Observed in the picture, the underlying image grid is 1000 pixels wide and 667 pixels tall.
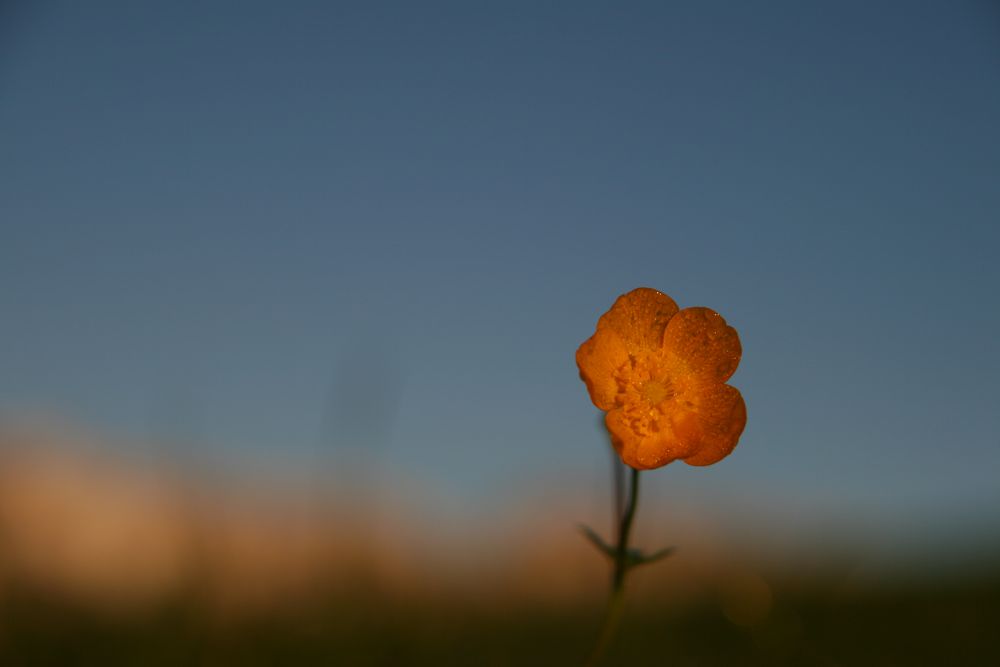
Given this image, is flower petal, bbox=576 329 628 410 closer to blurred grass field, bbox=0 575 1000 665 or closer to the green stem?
the green stem

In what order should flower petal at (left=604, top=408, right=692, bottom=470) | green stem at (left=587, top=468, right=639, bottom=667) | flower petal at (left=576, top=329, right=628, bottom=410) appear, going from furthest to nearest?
flower petal at (left=576, top=329, right=628, bottom=410)
flower petal at (left=604, top=408, right=692, bottom=470)
green stem at (left=587, top=468, right=639, bottom=667)

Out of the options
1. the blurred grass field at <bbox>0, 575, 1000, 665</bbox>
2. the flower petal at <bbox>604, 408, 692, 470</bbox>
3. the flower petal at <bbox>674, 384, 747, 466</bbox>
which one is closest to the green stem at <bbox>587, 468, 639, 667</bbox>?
the flower petal at <bbox>604, 408, 692, 470</bbox>

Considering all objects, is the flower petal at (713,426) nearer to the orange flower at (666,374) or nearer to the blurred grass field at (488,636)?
the orange flower at (666,374)

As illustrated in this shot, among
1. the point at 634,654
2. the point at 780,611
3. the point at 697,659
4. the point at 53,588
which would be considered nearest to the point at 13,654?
the point at 53,588

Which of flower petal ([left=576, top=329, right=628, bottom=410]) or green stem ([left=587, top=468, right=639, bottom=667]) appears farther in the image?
flower petal ([left=576, top=329, right=628, bottom=410])

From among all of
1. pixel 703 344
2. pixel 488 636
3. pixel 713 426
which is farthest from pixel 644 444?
pixel 488 636

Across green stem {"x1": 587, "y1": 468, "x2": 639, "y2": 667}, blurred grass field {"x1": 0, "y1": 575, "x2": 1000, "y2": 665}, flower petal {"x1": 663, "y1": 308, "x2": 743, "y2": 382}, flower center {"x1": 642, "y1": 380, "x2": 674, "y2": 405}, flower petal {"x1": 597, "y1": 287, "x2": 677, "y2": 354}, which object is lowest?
green stem {"x1": 587, "y1": 468, "x2": 639, "y2": 667}

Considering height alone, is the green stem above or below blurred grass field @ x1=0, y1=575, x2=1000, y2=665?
below

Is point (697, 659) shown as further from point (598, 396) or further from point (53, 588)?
point (53, 588)

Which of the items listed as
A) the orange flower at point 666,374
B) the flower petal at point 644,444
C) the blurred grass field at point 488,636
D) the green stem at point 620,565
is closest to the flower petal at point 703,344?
the orange flower at point 666,374

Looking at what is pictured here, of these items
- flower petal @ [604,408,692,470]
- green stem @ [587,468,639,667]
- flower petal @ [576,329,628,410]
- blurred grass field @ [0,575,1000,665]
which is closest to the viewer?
green stem @ [587,468,639,667]
